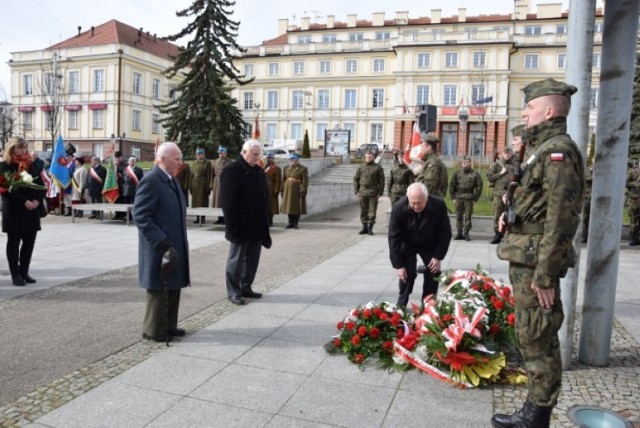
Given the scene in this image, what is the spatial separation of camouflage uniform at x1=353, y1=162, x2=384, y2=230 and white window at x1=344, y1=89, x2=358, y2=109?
1943 inches

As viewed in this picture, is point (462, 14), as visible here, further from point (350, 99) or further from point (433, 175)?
point (433, 175)

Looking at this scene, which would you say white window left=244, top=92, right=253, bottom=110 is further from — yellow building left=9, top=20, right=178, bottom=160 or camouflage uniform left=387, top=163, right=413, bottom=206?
camouflage uniform left=387, top=163, right=413, bottom=206

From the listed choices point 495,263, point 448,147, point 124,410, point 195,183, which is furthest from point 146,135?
point 124,410

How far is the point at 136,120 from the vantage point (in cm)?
5884

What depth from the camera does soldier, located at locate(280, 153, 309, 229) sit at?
1556 centimetres

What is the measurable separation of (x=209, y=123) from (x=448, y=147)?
35.4 m

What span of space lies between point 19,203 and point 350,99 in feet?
187

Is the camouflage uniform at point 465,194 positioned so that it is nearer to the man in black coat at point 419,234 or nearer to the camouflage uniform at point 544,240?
the man in black coat at point 419,234

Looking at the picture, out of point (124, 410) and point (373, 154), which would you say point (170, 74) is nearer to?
point (373, 154)

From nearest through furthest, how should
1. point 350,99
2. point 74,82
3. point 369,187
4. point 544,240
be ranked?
point 544,240, point 369,187, point 74,82, point 350,99

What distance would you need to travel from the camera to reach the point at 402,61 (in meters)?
58.4

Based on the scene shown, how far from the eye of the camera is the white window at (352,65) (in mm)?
62312

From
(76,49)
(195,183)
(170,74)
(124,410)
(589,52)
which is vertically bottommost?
(124,410)

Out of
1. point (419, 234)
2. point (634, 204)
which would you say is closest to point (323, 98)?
point (634, 204)
